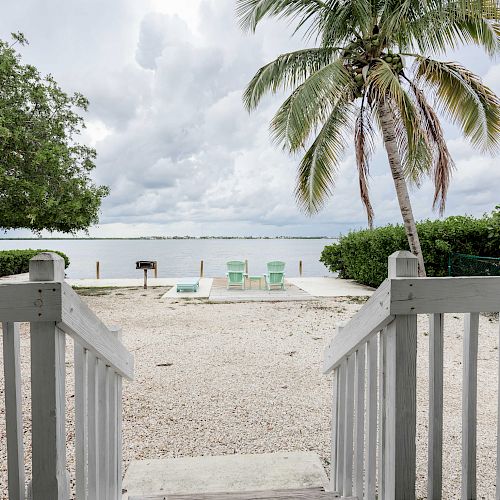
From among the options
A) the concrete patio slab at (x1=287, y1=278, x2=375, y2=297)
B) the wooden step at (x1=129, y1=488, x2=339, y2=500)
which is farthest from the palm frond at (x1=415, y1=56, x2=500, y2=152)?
the wooden step at (x1=129, y1=488, x2=339, y2=500)

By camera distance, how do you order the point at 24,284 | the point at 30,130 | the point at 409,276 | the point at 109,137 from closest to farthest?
the point at 24,284
the point at 409,276
the point at 30,130
the point at 109,137

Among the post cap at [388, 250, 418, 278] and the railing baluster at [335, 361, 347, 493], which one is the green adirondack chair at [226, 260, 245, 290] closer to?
the railing baluster at [335, 361, 347, 493]

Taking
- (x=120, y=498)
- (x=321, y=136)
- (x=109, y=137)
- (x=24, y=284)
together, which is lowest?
(x=120, y=498)

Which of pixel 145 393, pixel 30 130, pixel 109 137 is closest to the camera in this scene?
pixel 145 393

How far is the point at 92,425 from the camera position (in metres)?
1.48

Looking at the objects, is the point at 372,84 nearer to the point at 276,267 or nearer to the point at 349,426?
the point at 276,267

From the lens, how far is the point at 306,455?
263 cm

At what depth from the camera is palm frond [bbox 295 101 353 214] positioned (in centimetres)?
895

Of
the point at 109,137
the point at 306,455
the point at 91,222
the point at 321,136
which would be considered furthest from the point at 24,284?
the point at 109,137

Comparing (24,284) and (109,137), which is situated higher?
(109,137)

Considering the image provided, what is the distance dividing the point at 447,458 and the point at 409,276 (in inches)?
84.6

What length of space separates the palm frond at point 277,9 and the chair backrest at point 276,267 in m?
6.61

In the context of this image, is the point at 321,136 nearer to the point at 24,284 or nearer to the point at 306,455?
the point at 306,455

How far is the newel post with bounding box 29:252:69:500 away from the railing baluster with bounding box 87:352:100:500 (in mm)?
255
